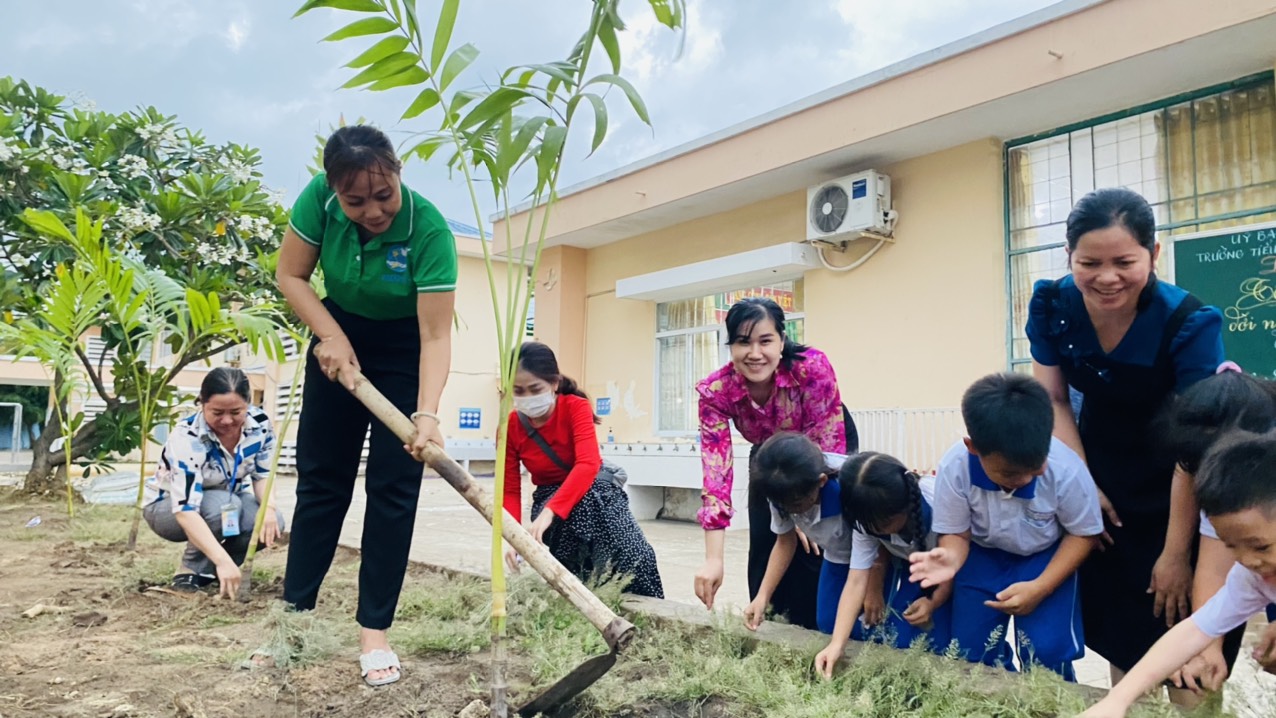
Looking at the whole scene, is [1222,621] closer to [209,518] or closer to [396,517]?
[396,517]

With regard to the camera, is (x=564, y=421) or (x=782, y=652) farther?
(x=564, y=421)

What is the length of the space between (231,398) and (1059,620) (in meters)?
2.81

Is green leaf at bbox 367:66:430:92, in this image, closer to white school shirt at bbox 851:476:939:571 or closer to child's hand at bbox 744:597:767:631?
white school shirt at bbox 851:476:939:571

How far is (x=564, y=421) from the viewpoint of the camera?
10.1 ft

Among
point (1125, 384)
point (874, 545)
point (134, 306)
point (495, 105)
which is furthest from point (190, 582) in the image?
point (1125, 384)

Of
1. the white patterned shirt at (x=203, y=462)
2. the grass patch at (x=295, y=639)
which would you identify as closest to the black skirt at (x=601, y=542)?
the grass patch at (x=295, y=639)

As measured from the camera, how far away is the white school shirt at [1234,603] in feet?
5.12

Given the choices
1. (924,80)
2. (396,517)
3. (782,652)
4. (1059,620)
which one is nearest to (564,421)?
(396,517)

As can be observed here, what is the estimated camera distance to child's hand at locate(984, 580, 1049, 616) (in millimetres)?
1977

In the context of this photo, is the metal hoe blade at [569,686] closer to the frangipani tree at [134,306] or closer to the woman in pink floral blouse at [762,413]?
the woman in pink floral blouse at [762,413]

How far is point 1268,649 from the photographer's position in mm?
1615

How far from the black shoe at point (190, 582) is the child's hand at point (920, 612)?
258 centimetres

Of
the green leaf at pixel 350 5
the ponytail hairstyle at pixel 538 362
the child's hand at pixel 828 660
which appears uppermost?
the green leaf at pixel 350 5

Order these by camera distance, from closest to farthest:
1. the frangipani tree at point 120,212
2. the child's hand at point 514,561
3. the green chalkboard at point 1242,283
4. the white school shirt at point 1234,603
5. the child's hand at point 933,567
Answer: the white school shirt at point 1234,603, the child's hand at point 933,567, the child's hand at point 514,561, the green chalkboard at point 1242,283, the frangipani tree at point 120,212
